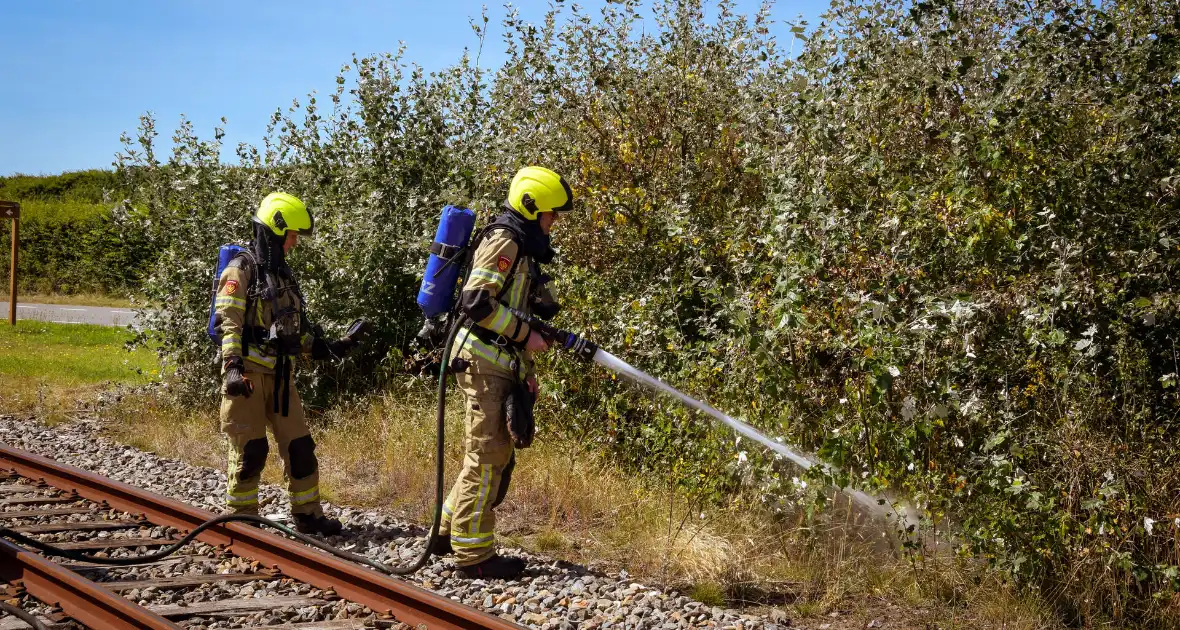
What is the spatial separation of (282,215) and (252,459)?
64.8 inches

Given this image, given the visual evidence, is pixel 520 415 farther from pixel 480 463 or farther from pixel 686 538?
pixel 686 538

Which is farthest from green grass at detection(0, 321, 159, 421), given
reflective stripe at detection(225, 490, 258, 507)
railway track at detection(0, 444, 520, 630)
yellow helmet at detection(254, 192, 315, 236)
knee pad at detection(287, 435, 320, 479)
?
yellow helmet at detection(254, 192, 315, 236)

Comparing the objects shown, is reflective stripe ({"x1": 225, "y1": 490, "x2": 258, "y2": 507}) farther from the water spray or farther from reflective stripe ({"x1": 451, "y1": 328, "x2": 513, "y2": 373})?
the water spray

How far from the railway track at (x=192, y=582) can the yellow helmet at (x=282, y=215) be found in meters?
1.96

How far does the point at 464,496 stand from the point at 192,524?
81.8 inches

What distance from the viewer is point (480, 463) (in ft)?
18.9

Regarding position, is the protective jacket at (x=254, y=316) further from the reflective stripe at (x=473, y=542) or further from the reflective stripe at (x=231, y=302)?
the reflective stripe at (x=473, y=542)

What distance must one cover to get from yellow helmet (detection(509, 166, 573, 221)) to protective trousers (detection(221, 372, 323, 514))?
91.3 inches

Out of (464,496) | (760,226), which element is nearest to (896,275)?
(760,226)

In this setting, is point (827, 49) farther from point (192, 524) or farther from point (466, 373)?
point (192, 524)

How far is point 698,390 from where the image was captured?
23.0 ft

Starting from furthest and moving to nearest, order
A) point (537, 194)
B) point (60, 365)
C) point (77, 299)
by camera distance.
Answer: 1. point (77, 299)
2. point (60, 365)
3. point (537, 194)

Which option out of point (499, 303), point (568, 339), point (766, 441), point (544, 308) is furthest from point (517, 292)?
point (766, 441)

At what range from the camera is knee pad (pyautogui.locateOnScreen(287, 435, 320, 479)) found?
22.1 ft
